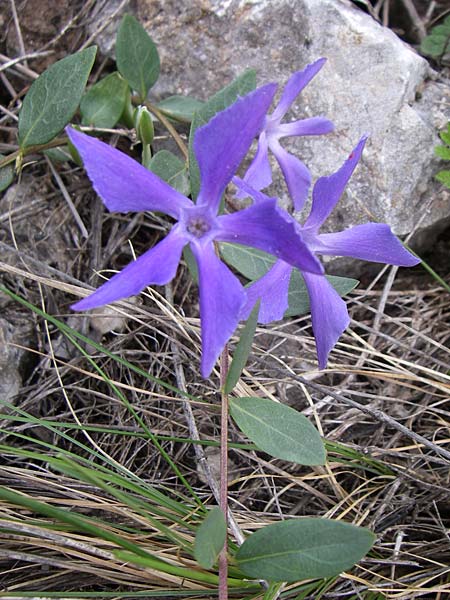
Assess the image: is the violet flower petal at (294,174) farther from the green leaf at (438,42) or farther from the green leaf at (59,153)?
the green leaf at (438,42)

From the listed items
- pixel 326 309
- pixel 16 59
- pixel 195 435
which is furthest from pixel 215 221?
pixel 16 59

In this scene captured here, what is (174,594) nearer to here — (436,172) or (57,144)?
(57,144)

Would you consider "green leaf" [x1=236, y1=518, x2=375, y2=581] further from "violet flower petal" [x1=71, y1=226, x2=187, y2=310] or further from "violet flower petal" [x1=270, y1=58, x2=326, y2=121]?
"violet flower petal" [x1=270, y1=58, x2=326, y2=121]

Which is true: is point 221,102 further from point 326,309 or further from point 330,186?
point 326,309

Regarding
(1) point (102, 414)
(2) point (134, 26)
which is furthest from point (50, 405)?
(2) point (134, 26)

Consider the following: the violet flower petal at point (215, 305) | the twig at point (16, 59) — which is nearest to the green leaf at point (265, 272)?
the violet flower petal at point (215, 305)

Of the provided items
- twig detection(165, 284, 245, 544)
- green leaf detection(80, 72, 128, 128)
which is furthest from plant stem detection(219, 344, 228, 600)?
green leaf detection(80, 72, 128, 128)
